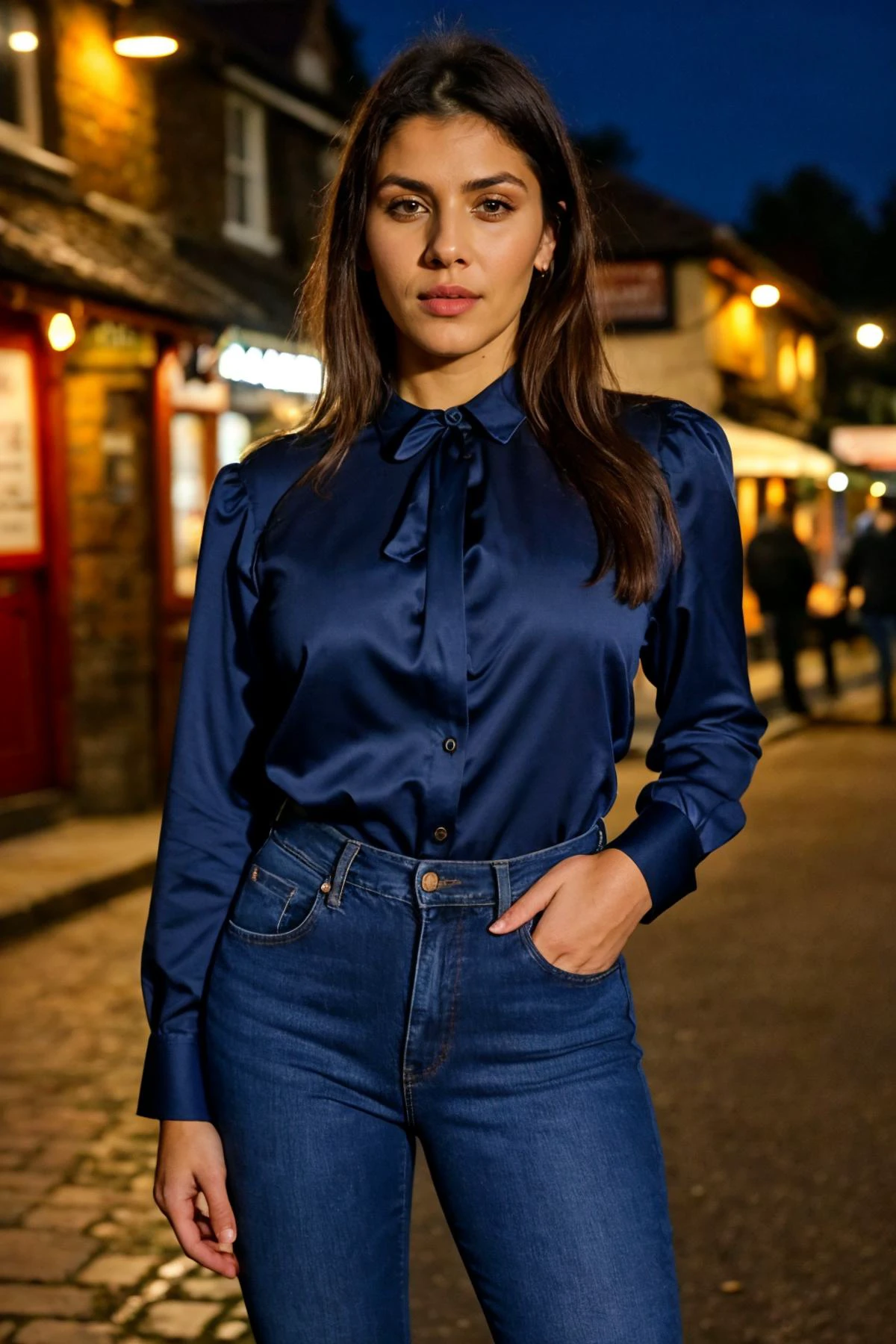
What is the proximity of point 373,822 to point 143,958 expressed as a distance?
392 mm

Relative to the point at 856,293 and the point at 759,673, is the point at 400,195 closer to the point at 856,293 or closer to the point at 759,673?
the point at 759,673

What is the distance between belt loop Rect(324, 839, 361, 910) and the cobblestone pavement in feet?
7.45

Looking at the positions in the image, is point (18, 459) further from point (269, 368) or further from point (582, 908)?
point (582, 908)

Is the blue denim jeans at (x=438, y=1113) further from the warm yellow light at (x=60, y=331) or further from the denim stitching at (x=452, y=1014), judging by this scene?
the warm yellow light at (x=60, y=331)

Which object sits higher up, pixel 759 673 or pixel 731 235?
pixel 731 235

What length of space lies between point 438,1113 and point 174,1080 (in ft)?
1.13

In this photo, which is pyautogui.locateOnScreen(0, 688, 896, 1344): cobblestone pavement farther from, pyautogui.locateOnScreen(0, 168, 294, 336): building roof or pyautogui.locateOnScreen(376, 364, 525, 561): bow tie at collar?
pyautogui.locateOnScreen(0, 168, 294, 336): building roof

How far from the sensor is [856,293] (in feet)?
244

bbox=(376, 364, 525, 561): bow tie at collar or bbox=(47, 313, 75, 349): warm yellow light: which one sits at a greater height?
bbox=(47, 313, 75, 349): warm yellow light

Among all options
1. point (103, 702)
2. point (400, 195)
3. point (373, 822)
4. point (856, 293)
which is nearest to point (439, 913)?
point (373, 822)

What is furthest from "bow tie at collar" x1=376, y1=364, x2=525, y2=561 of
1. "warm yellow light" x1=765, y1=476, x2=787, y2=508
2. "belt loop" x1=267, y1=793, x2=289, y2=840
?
"warm yellow light" x1=765, y1=476, x2=787, y2=508

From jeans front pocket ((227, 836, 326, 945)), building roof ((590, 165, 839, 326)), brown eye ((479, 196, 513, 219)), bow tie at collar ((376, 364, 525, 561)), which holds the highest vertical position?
building roof ((590, 165, 839, 326))

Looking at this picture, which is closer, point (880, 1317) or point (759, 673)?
point (880, 1317)

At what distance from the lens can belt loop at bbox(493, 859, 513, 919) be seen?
1.91 metres
